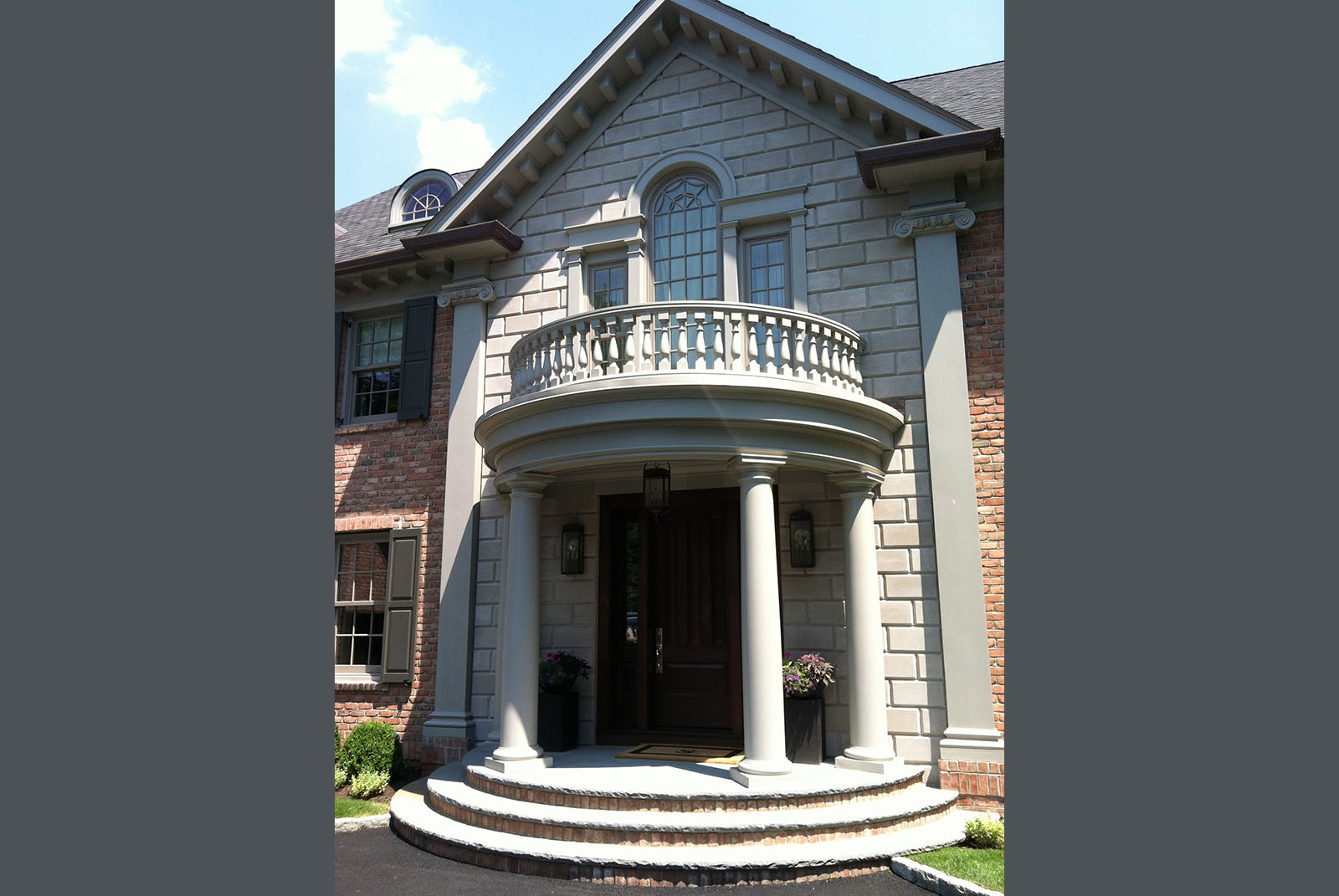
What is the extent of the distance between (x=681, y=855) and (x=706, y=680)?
3.60 m

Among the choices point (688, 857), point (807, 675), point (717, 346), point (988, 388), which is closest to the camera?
point (688, 857)

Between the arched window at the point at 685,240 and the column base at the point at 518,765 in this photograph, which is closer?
the column base at the point at 518,765

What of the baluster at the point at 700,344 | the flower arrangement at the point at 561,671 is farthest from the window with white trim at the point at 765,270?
the flower arrangement at the point at 561,671

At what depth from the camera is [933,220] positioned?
1030 centimetres

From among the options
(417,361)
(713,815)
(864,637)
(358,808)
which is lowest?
(358,808)

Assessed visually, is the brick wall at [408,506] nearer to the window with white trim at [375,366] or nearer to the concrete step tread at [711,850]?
the window with white trim at [375,366]

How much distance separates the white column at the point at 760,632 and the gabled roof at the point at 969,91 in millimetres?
5844

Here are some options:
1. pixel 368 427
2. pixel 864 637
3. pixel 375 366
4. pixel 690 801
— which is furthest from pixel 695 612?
pixel 375 366

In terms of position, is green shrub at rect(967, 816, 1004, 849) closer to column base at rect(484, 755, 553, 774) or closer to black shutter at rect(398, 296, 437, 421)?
column base at rect(484, 755, 553, 774)

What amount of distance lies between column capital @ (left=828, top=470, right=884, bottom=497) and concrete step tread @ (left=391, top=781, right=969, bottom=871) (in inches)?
138

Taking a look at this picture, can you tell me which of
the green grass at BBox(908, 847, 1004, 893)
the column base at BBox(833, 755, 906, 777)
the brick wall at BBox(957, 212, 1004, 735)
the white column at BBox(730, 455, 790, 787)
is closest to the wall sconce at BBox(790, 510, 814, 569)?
the white column at BBox(730, 455, 790, 787)

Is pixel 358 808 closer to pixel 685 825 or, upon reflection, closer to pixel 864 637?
pixel 685 825

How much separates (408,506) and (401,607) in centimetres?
147

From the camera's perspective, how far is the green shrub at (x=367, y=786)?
10.7 m
